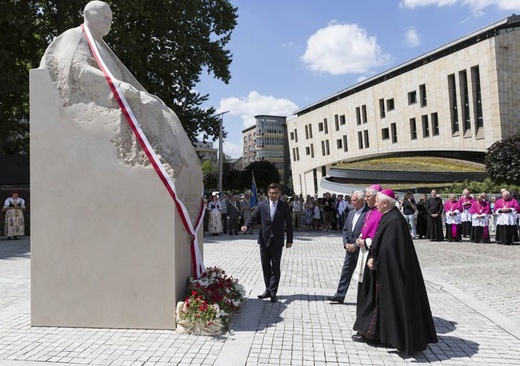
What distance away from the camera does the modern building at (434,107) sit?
39.2m

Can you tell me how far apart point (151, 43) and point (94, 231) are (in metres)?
16.4

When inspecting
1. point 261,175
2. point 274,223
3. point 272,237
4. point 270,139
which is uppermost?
point 270,139

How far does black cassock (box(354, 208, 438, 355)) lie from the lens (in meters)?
5.01

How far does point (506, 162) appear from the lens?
28.7m

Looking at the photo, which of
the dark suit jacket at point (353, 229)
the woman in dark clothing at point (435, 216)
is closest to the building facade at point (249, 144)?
the woman in dark clothing at point (435, 216)

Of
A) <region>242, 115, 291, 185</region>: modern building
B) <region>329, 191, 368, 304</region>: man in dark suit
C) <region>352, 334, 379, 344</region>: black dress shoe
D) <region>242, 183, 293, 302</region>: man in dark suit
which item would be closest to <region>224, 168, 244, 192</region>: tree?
<region>242, 115, 291, 185</region>: modern building

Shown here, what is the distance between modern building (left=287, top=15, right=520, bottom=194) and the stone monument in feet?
130

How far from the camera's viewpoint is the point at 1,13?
56.0 ft

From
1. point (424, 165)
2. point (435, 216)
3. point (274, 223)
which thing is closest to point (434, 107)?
point (424, 165)

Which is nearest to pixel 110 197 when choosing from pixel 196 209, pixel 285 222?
pixel 196 209

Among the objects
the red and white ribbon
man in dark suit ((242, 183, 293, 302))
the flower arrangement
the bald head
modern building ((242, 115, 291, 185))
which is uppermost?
modern building ((242, 115, 291, 185))

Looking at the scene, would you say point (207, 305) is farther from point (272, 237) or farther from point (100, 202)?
point (272, 237)

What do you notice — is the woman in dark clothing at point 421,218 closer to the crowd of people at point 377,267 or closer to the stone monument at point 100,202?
the crowd of people at point 377,267

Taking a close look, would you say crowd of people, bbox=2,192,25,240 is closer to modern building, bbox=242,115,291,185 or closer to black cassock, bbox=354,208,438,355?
black cassock, bbox=354,208,438,355
